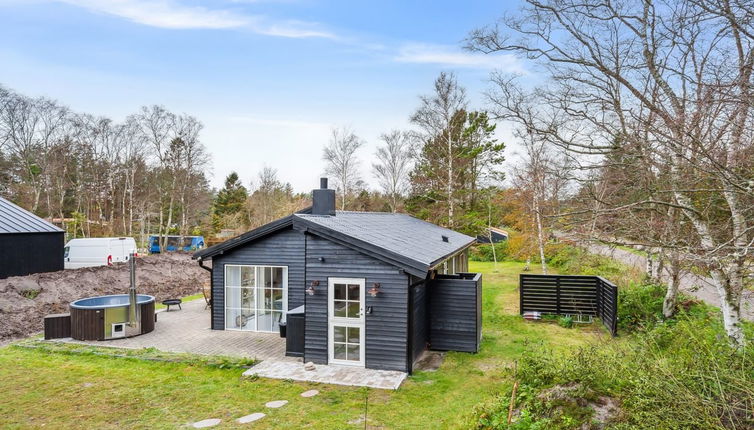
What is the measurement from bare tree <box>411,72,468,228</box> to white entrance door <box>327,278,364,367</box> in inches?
600

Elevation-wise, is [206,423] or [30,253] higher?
[30,253]

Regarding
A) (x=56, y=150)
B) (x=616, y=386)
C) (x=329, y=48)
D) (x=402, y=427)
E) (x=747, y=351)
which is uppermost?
(x=329, y=48)

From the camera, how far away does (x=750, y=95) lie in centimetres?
438

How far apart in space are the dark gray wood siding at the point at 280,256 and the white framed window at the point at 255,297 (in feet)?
0.49

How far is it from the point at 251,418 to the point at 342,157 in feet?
83.7

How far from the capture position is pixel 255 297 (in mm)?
10680

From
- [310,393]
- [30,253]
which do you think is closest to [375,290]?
[310,393]

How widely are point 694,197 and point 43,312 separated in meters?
15.9

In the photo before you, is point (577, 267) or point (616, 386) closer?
point (616, 386)

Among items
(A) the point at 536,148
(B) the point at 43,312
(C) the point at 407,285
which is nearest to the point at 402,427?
(C) the point at 407,285

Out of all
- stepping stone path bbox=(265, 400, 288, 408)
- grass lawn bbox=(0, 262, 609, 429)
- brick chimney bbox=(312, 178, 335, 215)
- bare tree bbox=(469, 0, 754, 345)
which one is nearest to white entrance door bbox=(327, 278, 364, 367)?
grass lawn bbox=(0, 262, 609, 429)

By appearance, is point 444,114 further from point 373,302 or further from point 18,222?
point 18,222

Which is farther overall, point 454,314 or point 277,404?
point 454,314

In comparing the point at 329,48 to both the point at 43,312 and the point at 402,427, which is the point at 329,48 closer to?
the point at 43,312
